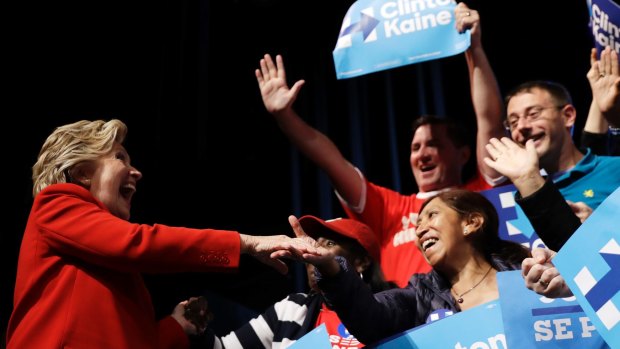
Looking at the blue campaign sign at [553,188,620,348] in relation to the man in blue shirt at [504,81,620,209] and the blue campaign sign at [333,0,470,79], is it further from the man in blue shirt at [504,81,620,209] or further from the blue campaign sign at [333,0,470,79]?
the blue campaign sign at [333,0,470,79]

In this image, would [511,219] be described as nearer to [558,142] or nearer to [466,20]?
[558,142]

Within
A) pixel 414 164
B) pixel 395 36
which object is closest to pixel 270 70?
pixel 395 36

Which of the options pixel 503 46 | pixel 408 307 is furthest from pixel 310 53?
pixel 408 307

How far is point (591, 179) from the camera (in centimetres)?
240

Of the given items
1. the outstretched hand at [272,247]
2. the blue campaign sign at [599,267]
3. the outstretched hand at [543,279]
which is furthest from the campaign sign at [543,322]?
the outstretched hand at [272,247]

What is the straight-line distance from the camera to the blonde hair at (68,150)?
6.05 ft

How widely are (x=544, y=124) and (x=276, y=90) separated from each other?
0.92 meters

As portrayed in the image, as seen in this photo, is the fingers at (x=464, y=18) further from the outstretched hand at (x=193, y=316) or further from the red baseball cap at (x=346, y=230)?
the outstretched hand at (x=193, y=316)

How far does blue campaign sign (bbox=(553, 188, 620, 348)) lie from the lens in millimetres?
1332


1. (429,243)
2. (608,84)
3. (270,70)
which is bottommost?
(429,243)

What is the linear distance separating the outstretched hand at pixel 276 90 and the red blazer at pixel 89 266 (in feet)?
3.31

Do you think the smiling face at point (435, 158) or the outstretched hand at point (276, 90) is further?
the smiling face at point (435, 158)

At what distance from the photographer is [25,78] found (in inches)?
121

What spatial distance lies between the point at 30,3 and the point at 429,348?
7.71ft
